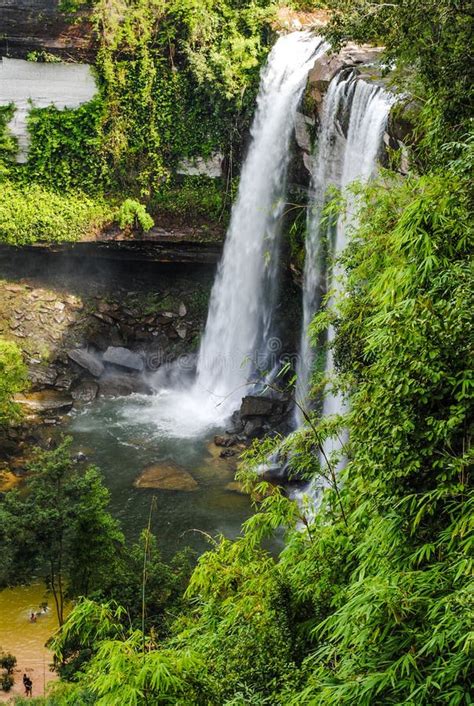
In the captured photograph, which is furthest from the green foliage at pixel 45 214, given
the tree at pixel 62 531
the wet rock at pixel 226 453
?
the tree at pixel 62 531

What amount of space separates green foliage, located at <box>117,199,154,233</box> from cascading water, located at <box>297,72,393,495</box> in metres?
5.78

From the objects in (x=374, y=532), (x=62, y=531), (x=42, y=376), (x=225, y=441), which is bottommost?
(x=42, y=376)

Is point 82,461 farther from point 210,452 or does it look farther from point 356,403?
point 356,403

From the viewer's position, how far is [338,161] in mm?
17406

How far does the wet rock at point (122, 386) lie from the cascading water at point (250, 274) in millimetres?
558

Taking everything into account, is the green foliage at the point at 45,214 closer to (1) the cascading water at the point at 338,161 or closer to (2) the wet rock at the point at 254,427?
(1) the cascading water at the point at 338,161

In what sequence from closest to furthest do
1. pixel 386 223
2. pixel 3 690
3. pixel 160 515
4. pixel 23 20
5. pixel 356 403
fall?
pixel 356 403 < pixel 386 223 < pixel 3 690 < pixel 160 515 < pixel 23 20

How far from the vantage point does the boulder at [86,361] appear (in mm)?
23109

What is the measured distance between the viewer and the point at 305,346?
2041 cm

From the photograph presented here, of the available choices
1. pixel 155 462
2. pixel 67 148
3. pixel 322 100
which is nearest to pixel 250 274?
pixel 322 100

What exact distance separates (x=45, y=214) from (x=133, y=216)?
9.33ft

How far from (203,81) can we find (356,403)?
1838 centimetres

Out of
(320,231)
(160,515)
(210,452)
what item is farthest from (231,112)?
(160,515)

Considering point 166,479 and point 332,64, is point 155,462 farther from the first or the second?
point 332,64
